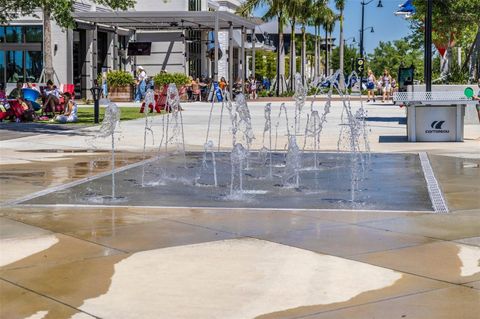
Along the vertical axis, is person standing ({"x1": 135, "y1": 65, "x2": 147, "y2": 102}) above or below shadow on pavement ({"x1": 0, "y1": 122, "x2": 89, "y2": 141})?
above

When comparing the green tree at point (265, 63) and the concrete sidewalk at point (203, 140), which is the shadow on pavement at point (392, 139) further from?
the green tree at point (265, 63)

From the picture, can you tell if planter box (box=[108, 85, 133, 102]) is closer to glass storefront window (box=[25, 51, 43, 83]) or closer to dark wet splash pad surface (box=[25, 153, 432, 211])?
glass storefront window (box=[25, 51, 43, 83])

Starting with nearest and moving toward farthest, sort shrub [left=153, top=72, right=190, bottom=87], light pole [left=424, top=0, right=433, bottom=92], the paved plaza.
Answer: the paved plaza → light pole [left=424, top=0, right=433, bottom=92] → shrub [left=153, top=72, right=190, bottom=87]

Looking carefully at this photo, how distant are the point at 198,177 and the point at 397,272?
20.2ft

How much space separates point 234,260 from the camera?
21.6ft

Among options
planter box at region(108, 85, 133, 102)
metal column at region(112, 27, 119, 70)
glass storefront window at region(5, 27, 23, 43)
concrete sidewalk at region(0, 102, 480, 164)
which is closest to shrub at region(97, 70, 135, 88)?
planter box at region(108, 85, 133, 102)

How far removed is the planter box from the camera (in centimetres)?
4244

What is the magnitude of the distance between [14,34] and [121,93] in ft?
22.4

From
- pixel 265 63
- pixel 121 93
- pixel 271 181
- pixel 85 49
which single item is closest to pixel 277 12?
pixel 85 49

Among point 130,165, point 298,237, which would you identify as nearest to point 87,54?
point 130,165

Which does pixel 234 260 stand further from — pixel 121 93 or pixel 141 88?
pixel 121 93

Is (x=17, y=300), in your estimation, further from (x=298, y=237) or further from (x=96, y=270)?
(x=298, y=237)

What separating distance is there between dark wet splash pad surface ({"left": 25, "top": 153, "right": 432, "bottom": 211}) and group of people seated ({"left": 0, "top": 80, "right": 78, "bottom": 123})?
37.5 feet

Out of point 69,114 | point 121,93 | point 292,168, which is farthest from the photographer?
point 121,93
